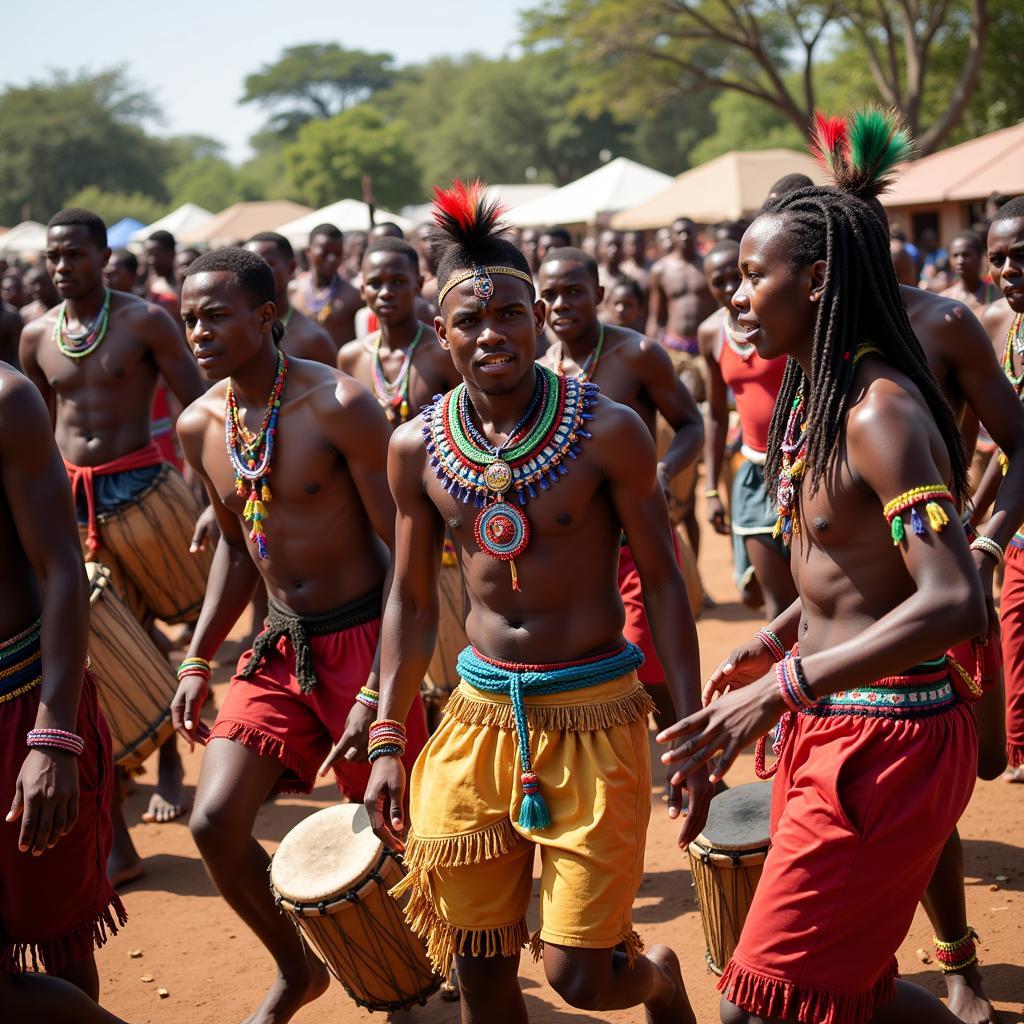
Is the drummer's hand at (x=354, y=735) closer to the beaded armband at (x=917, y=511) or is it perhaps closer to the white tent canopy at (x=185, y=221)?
the beaded armband at (x=917, y=511)

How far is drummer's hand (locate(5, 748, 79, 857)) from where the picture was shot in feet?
10.9

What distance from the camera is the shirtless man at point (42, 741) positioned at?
11.0 feet

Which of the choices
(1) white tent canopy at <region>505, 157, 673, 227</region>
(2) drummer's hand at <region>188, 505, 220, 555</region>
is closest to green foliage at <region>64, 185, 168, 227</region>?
(1) white tent canopy at <region>505, 157, 673, 227</region>

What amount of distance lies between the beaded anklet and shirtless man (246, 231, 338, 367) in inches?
178

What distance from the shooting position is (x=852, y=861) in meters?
2.99

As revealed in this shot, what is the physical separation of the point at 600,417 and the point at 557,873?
1.20m

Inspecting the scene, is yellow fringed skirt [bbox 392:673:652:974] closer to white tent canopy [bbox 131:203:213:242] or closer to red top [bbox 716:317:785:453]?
red top [bbox 716:317:785:453]

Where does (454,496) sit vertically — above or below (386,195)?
below

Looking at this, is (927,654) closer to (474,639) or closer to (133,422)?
(474,639)

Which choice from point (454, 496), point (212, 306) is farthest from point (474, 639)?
point (212, 306)

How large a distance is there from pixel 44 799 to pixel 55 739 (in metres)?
0.15

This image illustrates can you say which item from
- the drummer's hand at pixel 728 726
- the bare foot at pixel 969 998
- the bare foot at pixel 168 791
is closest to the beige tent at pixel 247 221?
the bare foot at pixel 168 791

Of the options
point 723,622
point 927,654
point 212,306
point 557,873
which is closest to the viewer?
point 927,654

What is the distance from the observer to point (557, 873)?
3.50 meters
